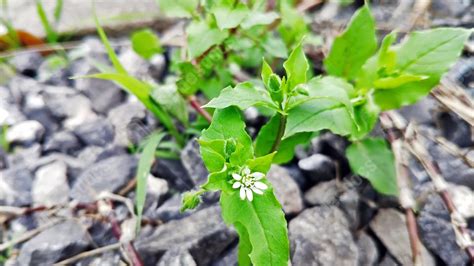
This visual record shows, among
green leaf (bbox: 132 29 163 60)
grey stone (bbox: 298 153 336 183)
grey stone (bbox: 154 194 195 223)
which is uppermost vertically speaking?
green leaf (bbox: 132 29 163 60)

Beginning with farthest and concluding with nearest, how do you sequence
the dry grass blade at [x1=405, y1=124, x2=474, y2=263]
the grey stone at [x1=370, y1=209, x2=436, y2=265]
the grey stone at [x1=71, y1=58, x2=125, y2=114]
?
the grey stone at [x1=71, y1=58, x2=125, y2=114], the grey stone at [x1=370, y1=209, x2=436, y2=265], the dry grass blade at [x1=405, y1=124, x2=474, y2=263]

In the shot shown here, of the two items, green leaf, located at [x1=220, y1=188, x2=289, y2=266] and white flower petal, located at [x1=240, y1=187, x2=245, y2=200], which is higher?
white flower petal, located at [x1=240, y1=187, x2=245, y2=200]

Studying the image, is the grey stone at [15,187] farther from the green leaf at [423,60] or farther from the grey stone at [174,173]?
the green leaf at [423,60]

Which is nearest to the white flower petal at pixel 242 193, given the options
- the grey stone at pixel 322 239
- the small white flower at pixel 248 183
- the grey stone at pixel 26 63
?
the small white flower at pixel 248 183

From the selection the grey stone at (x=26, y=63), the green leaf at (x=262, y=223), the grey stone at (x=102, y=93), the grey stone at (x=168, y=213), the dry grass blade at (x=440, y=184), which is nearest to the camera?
the green leaf at (x=262, y=223)

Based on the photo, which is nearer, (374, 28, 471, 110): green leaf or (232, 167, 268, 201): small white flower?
(232, 167, 268, 201): small white flower

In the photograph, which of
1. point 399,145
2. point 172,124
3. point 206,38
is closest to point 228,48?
point 206,38

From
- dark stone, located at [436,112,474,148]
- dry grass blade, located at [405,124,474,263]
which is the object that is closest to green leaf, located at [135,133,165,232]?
dry grass blade, located at [405,124,474,263]

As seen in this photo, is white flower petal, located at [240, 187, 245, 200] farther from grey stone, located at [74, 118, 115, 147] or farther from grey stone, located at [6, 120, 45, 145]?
grey stone, located at [6, 120, 45, 145]

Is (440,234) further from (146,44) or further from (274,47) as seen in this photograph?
(146,44)
